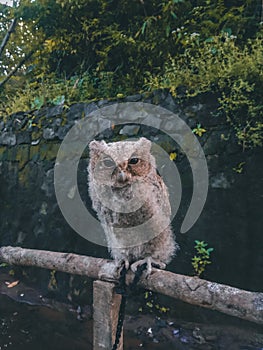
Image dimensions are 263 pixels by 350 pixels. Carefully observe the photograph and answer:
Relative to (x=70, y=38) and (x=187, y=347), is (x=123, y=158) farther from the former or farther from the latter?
(x=70, y=38)

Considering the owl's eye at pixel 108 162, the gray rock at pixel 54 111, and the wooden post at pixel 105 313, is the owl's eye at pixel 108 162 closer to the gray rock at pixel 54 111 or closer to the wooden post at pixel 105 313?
the wooden post at pixel 105 313

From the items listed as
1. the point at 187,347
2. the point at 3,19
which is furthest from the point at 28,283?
the point at 3,19

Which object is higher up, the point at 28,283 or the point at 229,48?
the point at 229,48

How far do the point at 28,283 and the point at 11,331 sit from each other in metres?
1.25

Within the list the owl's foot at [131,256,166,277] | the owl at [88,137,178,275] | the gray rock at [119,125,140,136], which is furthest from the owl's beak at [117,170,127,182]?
the gray rock at [119,125,140,136]

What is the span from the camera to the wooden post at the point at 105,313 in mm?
1727

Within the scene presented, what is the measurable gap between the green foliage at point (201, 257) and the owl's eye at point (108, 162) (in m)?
2.02

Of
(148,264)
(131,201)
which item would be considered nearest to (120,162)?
(131,201)

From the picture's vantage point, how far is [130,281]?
1.70 m

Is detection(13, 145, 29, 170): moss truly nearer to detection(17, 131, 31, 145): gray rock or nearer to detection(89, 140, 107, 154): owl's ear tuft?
detection(17, 131, 31, 145): gray rock

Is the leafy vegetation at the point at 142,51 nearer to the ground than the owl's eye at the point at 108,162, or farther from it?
farther from it

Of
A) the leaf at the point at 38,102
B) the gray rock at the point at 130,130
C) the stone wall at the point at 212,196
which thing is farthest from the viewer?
the leaf at the point at 38,102

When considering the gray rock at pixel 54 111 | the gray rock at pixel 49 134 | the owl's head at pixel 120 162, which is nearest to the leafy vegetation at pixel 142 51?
the gray rock at pixel 54 111

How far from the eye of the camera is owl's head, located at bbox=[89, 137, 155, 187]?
142 cm
